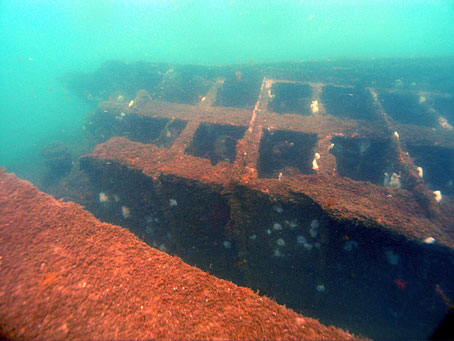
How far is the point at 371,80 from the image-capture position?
914cm

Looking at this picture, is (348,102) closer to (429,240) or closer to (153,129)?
(429,240)

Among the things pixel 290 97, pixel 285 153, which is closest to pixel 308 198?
pixel 285 153

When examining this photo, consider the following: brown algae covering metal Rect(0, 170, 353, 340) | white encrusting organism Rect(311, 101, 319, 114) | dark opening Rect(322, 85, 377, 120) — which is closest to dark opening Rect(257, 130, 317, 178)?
white encrusting organism Rect(311, 101, 319, 114)

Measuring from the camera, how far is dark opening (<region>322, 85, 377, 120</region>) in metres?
7.72

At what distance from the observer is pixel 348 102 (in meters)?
8.27

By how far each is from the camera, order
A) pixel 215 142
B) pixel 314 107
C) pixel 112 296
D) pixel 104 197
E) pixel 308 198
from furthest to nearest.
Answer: pixel 314 107, pixel 215 142, pixel 104 197, pixel 308 198, pixel 112 296

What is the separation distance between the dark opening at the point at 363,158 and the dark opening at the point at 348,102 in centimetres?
217

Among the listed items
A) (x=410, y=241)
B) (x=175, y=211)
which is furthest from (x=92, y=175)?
(x=410, y=241)

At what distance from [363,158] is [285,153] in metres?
2.74

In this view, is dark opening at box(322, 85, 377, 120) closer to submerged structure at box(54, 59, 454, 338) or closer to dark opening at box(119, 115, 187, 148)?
submerged structure at box(54, 59, 454, 338)

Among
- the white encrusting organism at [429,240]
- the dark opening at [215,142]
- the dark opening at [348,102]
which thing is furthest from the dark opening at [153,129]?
the white encrusting organism at [429,240]

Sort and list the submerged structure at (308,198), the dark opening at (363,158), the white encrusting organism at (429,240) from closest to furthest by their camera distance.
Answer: the white encrusting organism at (429,240) → the submerged structure at (308,198) → the dark opening at (363,158)

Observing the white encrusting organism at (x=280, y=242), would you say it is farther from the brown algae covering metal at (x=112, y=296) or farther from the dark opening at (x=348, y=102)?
the dark opening at (x=348, y=102)

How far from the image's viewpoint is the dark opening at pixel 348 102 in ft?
25.3
